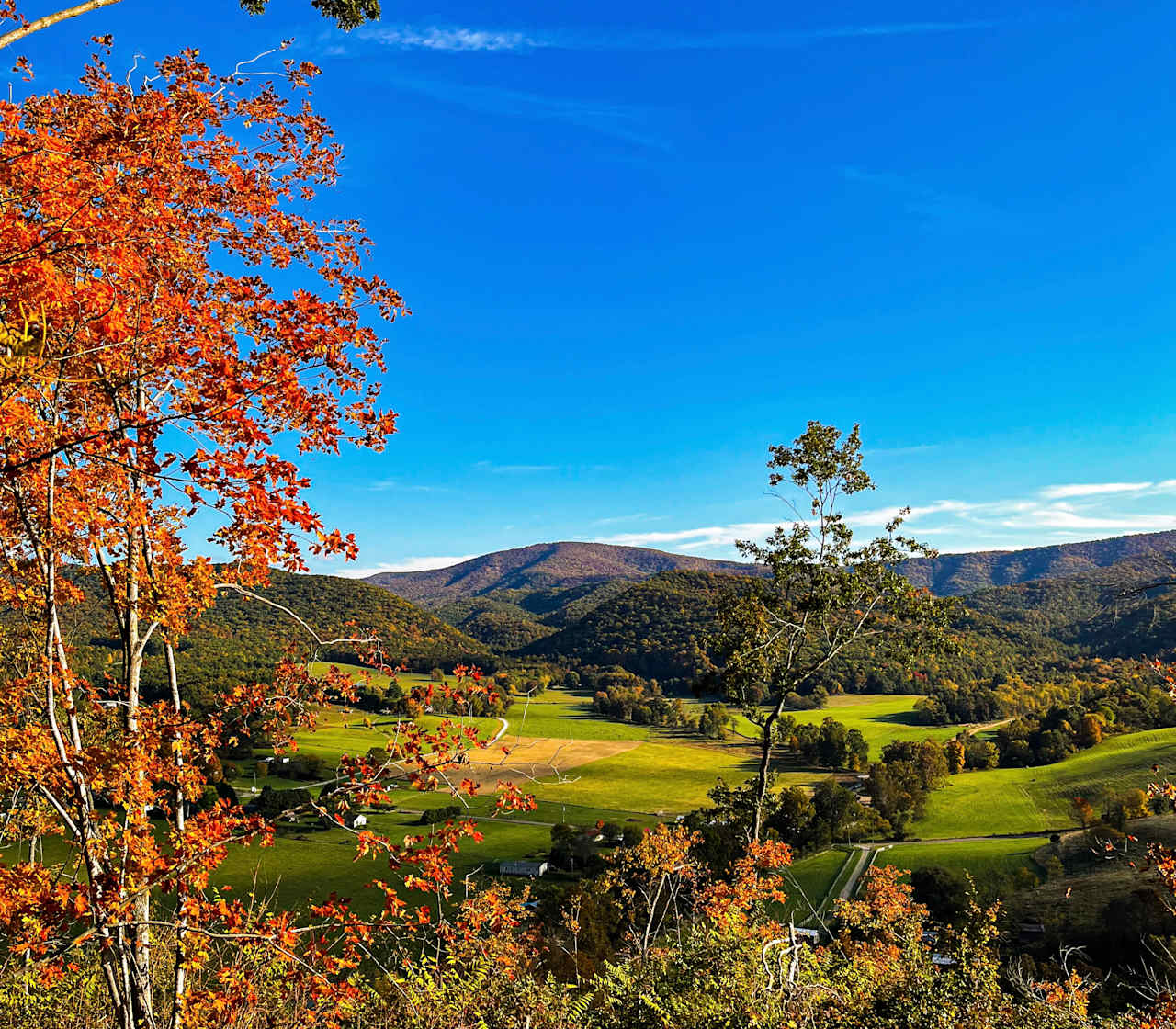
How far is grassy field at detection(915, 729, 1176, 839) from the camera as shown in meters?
57.7

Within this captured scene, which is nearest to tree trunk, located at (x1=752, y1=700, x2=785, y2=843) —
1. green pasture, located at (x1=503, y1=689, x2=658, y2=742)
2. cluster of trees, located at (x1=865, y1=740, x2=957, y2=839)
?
cluster of trees, located at (x1=865, y1=740, x2=957, y2=839)

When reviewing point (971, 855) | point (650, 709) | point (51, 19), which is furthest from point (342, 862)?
point (650, 709)

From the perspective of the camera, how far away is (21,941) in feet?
14.6

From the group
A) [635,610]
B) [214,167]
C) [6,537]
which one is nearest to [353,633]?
[6,537]

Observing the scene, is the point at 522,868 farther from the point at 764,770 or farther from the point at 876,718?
→ the point at 876,718

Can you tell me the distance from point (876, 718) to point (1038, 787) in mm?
31326

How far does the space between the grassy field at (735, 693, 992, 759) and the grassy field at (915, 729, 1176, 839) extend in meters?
12.2

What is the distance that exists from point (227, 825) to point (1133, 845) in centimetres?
5109

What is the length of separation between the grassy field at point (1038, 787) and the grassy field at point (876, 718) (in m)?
12.2

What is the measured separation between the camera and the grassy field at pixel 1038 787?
5773 cm

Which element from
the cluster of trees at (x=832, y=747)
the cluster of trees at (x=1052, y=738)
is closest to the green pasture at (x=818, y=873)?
the cluster of trees at (x=832, y=747)

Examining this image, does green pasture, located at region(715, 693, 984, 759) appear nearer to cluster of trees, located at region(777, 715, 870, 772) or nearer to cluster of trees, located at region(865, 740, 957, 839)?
cluster of trees, located at region(777, 715, 870, 772)

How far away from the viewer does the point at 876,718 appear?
96438 millimetres

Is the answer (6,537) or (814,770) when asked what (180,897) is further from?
(814,770)
